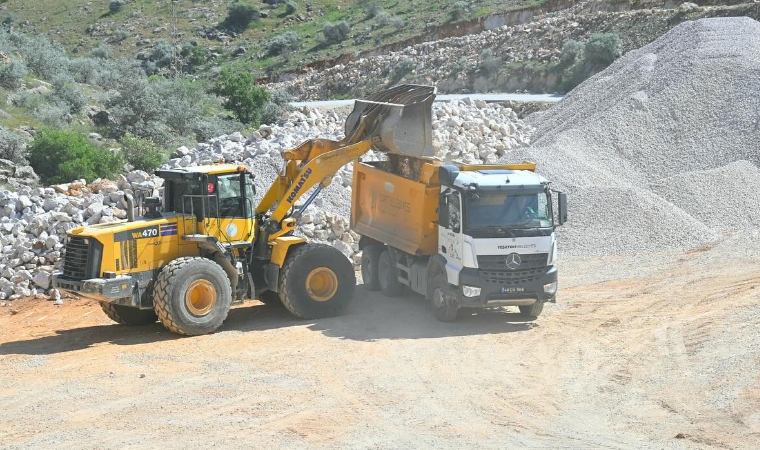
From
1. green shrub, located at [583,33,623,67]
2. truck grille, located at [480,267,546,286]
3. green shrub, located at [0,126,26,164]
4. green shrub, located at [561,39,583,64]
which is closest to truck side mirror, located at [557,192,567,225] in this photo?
truck grille, located at [480,267,546,286]

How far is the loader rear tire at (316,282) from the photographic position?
1809 cm

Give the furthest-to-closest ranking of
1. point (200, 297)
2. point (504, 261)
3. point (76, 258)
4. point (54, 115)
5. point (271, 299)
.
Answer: point (54, 115) < point (271, 299) < point (504, 261) < point (200, 297) < point (76, 258)

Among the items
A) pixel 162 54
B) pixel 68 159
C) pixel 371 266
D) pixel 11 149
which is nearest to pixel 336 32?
pixel 162 54

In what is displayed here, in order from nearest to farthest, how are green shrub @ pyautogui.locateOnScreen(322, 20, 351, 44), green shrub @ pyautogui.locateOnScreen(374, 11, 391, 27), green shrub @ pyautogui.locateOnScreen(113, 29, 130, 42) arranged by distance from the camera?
green shrub @ pyautogui.locateOnScreen(322, 20, 351, 44) < green shrub @ pyautogui.locateOnScreen(374, 11, 391, 27) < green shrub @ pyautogui.locateOnScreen(113, 29, 130, 42)

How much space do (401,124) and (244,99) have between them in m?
20.3

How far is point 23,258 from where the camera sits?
70.7ft

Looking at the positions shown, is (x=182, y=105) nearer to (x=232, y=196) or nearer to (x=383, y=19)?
(x=232, y=196)

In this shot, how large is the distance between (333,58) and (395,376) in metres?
49.6

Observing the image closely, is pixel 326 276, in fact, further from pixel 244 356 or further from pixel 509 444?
pixel 509 444

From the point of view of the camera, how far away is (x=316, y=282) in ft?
60.7

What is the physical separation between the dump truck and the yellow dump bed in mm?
24

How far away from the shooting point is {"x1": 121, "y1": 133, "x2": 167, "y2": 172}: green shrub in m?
29.8

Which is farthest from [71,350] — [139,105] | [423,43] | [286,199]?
[423,43]

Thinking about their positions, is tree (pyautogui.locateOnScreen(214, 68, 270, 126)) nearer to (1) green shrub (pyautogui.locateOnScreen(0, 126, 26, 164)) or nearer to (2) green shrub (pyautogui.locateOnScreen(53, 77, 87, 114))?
(2) green shrub (pyautogui.locateOnScreen(53, 77, 87, 114))
